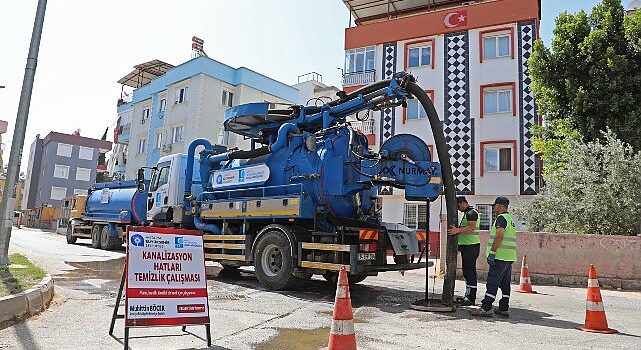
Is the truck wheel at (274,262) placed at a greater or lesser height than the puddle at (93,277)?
greater

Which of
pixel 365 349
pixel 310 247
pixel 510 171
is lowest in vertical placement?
pixel 365 349

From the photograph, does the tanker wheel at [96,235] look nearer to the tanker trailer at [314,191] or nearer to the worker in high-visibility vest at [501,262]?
the tanker trailer at [314,191]

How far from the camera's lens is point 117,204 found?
18969 mm

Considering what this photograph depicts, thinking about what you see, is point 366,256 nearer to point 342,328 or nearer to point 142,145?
point 342,328

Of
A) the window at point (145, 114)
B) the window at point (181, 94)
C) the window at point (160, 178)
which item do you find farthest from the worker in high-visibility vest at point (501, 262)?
the window at point (145, 114)

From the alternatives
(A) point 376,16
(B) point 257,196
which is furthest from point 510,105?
(B) point 257,196

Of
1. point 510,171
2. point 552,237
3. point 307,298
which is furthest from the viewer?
point 510,171

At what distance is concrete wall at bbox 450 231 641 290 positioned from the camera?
11.2 meters

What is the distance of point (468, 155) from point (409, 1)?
9656 millimetres

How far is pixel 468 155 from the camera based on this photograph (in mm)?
22406

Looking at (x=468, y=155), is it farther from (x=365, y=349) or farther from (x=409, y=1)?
(x=365, y=349)

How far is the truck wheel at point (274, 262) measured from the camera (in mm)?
9203

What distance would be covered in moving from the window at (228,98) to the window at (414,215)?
48.5ft

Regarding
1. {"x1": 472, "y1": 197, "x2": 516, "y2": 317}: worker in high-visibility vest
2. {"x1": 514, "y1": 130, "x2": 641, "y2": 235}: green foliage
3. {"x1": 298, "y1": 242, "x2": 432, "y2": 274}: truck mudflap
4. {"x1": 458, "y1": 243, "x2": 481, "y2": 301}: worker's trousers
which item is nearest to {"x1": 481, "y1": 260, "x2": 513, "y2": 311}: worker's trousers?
{"x1": 472, "y1": 197, "x2": 516, "y2": 317}: worker in high-visibility vest
